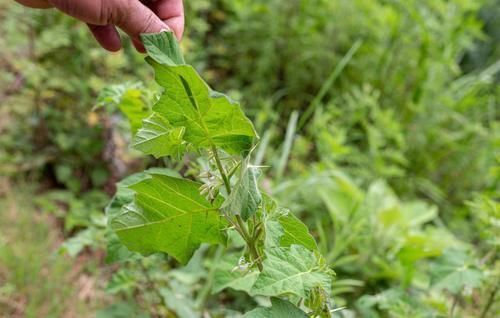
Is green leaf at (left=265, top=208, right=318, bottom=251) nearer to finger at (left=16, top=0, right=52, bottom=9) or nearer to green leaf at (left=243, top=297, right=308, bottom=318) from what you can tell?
green leaf at (left=243, top=297, right=308, bottom=318)

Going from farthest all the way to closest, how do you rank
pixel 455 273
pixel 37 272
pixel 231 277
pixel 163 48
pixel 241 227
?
pixel 37 272, pixel 455 273, pixel 231 277, pixel 241 227, pixel 163 48

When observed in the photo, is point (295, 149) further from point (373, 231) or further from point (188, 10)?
point (188, 10)

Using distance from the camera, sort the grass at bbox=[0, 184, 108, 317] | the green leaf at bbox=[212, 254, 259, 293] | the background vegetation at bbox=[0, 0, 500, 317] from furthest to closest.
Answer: the grass at bbox=[0, 184, 108, 317]
the background vegetation at bbox=[0, 0, 500, 317]
the green leaf at bbox=[212, 254, 259, 293]

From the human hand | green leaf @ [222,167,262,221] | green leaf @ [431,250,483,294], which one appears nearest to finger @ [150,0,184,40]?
the human hand

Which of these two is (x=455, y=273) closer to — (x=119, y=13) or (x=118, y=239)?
(x=118, y=239)

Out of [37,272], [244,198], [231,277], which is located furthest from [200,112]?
[37,272]

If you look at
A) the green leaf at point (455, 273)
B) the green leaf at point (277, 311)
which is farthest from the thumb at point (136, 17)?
the green leaf at point (455, 273)
